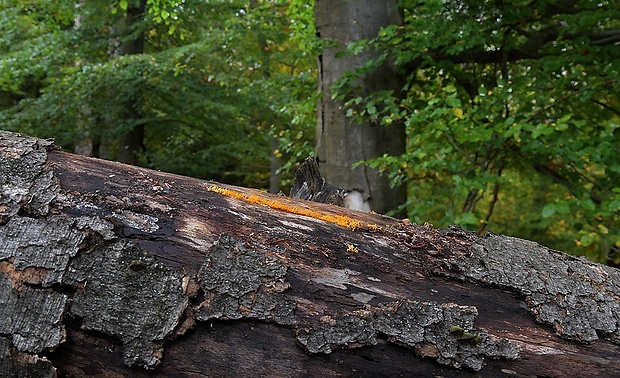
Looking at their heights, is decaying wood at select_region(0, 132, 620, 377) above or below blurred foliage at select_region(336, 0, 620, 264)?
below

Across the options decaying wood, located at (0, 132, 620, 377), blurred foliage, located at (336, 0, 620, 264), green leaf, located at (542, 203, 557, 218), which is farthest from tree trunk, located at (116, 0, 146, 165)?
decaying wood, located at (0, 132, 620, 377)

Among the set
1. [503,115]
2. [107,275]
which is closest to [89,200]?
[107,275]

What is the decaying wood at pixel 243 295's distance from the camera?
1088 millimetres

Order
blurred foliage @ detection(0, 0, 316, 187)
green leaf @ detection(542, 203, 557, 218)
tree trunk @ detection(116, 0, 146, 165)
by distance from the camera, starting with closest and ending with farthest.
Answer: green leaf @ detection(542, 203, 557, 218) → blurred foliage @ detection(0, 0, 316, 187) → tree trunk @ detection(116, 0, 146, 165)

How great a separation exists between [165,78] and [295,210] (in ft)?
22.6

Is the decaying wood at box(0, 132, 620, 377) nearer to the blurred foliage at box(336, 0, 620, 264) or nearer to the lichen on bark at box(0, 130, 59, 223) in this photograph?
the lichen on bark at box(0, 130, 59, 223)

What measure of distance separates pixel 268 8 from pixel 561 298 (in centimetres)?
666

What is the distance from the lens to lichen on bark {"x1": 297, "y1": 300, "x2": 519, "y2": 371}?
1.14 meters

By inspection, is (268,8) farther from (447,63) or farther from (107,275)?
(107,275)

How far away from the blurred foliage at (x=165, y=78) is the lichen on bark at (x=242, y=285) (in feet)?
15.4

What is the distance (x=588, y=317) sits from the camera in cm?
131

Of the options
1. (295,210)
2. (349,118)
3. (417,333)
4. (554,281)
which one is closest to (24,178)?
(295,210)

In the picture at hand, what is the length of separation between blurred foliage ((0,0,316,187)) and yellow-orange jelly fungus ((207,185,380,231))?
430 cm

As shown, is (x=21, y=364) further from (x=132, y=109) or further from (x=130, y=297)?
(x=132, y=109)
